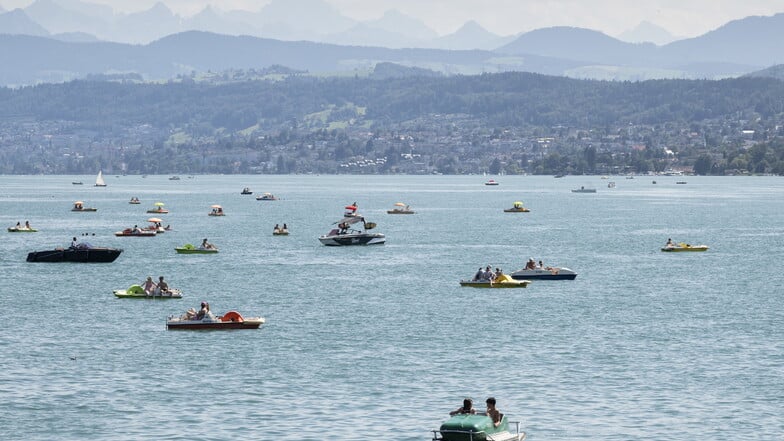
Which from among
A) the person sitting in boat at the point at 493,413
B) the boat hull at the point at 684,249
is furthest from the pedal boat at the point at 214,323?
the boat hull at the point at 684,249

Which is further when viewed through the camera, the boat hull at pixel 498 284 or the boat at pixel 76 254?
the boat at pixel 76 254

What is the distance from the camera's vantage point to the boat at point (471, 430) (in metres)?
56.5

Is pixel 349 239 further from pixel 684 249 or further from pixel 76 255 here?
pixel 684 249

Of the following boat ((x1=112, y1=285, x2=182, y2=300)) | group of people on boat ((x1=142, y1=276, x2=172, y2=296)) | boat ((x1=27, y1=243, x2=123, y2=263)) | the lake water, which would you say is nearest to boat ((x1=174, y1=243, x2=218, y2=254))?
boat ((x1=27, y1=243, x2=123, y2=263))

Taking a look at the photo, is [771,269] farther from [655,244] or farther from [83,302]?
[83,302]

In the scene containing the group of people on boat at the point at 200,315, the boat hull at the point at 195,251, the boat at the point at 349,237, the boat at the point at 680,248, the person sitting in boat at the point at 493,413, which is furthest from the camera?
the boat at the point at 349,237

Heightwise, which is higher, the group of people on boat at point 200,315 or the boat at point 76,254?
the group of people on boat at point 200,315

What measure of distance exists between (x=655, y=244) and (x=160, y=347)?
110694mm

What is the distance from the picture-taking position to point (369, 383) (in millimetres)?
73750

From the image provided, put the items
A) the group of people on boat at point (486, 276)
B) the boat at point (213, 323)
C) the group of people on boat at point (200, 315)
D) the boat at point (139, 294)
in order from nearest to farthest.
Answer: the boat at point (213, 323), the group of people on boat at point (200, 315), the boat at point (139, 294), the group of people on boat at point (486, 276)

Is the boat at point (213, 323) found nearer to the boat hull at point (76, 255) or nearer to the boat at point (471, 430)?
the boat at point (471, 430)

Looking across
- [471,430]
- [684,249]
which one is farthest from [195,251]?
[471,430]

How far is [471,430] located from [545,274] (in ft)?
241

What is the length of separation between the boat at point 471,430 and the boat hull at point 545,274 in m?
71.0
